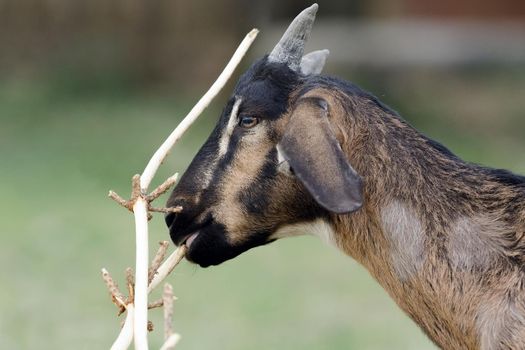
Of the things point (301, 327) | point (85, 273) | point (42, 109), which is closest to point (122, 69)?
point (42, 109)

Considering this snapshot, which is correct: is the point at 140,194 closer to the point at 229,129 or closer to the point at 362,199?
the point at 229,129

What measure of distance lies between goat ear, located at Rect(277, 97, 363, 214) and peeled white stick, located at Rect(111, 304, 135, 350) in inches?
37.4

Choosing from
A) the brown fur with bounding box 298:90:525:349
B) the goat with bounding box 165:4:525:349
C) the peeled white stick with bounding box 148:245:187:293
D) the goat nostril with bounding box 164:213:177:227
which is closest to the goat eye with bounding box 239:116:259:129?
the goat with bounding box 165:4:525:349

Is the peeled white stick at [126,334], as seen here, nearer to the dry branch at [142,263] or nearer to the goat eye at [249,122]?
the dry branch at [142,263]

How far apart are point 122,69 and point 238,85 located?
15.9 m

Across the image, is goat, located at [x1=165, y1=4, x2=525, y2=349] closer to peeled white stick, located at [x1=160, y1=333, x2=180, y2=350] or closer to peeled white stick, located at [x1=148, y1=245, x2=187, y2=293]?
peeled white stick, located at [x1=148, y1=245, x2=187, y2=293]

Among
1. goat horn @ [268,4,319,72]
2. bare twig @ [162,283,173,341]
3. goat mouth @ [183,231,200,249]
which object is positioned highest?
goat horn @ [268,4,319,72]

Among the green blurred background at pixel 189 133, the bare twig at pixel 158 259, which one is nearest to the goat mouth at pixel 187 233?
the bare twig at pixel 158 259

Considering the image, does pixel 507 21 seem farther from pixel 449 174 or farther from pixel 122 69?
pixel 449 174

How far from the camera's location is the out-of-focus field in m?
10.5

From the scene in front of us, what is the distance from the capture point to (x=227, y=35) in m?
21.2

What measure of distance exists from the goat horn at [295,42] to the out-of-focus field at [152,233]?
5.19 ft

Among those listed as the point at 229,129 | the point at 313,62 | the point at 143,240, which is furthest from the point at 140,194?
the point at 313,62

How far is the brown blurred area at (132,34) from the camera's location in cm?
2131
